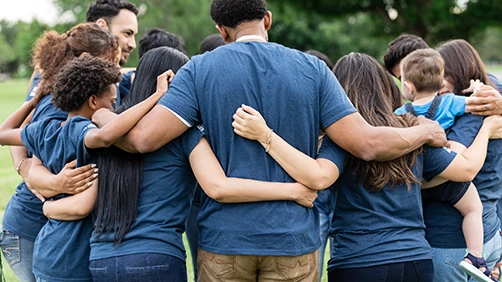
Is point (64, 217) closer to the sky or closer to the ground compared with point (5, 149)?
closer to the sky

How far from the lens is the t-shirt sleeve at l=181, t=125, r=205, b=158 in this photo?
288 centimetres

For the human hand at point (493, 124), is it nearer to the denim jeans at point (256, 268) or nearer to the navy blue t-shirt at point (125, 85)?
the denim jeans at point (256, 268)

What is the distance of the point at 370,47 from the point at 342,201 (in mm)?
41636

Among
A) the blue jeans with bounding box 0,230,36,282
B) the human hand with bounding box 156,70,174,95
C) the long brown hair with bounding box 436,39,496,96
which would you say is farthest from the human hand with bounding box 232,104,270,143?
the blue jeans with bounding box 0,230,36,282

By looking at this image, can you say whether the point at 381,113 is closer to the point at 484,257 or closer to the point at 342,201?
the point at 342,201

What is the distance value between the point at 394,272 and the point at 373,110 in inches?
32.5

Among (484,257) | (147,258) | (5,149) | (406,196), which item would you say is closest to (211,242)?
(147,258)

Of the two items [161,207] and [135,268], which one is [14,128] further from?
[135,268]

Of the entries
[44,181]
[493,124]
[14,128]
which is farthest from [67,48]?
[493,124]

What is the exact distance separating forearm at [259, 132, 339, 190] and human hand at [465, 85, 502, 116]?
1.00m

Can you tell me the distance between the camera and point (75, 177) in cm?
294

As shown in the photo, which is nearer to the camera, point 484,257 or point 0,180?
point 484,257

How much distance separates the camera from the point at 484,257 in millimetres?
3371

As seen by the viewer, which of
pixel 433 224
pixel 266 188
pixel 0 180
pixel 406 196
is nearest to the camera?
pixel 266 188
